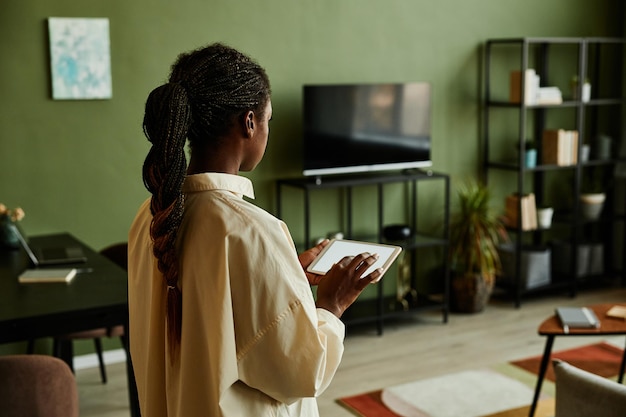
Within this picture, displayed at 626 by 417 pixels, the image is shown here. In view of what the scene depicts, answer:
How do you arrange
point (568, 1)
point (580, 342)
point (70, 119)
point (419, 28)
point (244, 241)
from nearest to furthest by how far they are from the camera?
point (244, 241)
point (70, 119)
point (580, 342)
point (419, 28)
point (568, 1)

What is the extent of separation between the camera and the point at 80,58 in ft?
13.5

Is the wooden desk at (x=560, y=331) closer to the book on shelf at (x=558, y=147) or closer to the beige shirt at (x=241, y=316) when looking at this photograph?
the beige shirt at (x=241, y=316)

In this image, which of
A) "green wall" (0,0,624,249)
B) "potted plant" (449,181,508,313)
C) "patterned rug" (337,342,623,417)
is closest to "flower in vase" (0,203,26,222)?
"green wall" (0,0,624,249)

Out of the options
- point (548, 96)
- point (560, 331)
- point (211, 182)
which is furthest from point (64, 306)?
point (548, 96)

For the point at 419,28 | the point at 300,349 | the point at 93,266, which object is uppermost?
the point at 419,28

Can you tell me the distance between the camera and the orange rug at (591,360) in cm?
416

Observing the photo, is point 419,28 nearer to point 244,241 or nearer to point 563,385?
point 563,385

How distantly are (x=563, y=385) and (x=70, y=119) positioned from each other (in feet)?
9.05

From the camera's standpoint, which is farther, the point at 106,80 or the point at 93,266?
the point at 106,80

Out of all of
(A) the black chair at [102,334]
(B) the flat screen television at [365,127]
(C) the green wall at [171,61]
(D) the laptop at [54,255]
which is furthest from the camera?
(B) the flat screen television at [365,127]

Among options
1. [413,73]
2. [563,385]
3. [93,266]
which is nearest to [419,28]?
[413,73]

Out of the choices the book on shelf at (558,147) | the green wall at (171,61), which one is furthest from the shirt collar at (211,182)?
the book on shelf at (558,147)

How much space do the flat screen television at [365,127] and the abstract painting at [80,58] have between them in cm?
110

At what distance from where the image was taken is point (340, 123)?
4.68 meters
